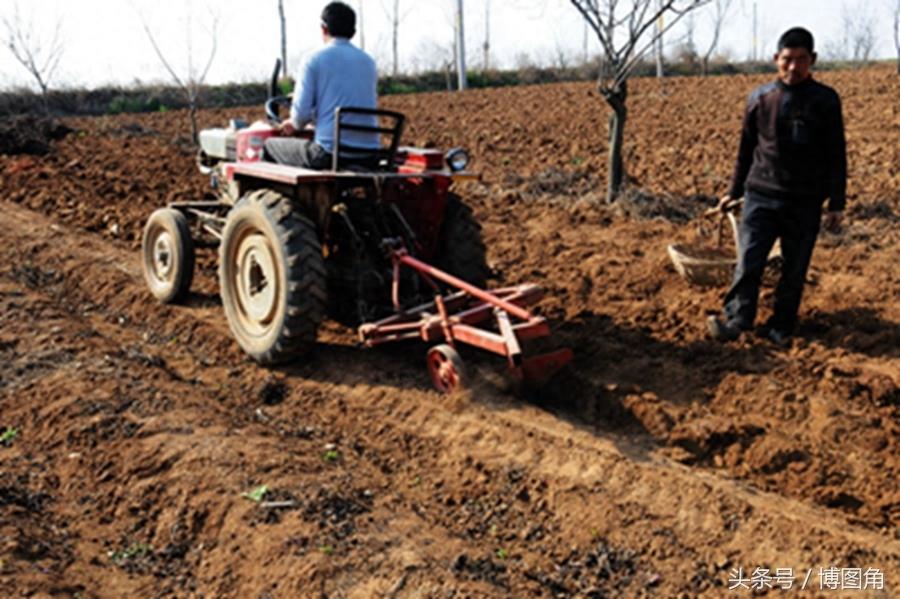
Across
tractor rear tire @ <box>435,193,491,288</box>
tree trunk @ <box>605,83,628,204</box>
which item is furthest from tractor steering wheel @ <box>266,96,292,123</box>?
tree trunk @ <box>605,83,628,204</box>

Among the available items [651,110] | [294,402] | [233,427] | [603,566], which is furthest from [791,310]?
[651,110]

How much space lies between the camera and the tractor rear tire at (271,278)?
4727 mm

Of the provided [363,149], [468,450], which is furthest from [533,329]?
[363,149]

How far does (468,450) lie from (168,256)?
3.43 m

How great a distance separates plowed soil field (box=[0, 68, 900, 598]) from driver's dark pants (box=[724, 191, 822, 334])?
0.25 meters

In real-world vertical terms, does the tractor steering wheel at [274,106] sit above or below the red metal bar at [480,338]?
above

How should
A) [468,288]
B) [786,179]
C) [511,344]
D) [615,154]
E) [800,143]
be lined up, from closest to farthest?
[511,344] < [468,288] < [800,143] < [786,179] < [615,154]

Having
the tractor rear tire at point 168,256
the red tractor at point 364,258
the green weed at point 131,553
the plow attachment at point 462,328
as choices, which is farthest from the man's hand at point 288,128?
the green weed at point 131,553

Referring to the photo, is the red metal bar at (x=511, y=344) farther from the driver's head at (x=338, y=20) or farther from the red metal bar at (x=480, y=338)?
the driver's head at (x=338, y=20)

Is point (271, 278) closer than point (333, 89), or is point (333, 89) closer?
point (333, 89)

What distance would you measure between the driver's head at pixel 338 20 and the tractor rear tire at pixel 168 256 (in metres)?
2.05

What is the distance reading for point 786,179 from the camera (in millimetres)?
4941

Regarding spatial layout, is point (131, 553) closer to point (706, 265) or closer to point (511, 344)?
point (511, 344)

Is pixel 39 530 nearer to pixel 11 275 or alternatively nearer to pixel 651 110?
pixel 11 275
